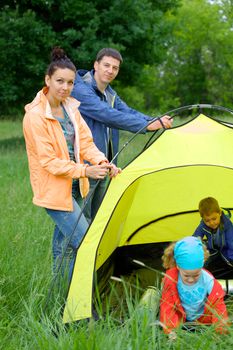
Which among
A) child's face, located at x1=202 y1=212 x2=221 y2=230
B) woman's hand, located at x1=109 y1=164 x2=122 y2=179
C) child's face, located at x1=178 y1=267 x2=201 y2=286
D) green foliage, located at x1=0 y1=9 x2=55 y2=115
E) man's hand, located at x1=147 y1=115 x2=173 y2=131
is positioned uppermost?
green foliage, located at x1=0 y1=9 x2=55 y2=115

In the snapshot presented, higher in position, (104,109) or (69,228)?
(104,109)

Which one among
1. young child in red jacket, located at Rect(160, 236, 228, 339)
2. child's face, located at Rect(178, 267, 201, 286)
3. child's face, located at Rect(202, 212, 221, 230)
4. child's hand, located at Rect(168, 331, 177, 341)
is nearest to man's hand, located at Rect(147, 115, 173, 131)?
child's face, located at Rect(202, 212, 221, 230)

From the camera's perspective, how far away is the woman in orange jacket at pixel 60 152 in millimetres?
3713

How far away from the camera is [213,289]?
351 cm

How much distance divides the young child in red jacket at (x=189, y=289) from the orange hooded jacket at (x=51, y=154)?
76 centimetres

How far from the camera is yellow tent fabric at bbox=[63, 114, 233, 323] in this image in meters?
3.72

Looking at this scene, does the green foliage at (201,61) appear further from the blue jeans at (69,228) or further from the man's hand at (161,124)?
the blue jeans at (69,228)

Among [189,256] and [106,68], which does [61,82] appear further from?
[189,256]

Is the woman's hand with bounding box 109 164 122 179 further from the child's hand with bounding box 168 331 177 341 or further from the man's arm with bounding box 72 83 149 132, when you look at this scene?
the child's hand with bounding box 168 331 177 341

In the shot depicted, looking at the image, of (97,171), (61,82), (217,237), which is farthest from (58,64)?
(217,237)

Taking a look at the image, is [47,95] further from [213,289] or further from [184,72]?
[184,72]

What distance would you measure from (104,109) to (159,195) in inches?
40.2

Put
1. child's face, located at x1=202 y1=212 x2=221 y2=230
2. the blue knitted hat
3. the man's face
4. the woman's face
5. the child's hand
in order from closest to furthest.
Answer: the child's hand → the blue knitted hat → the woman's face → child's face, located at x1=202 y1=212 x2=221 y2=230 → the man's face

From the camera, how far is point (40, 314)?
11.9ft
